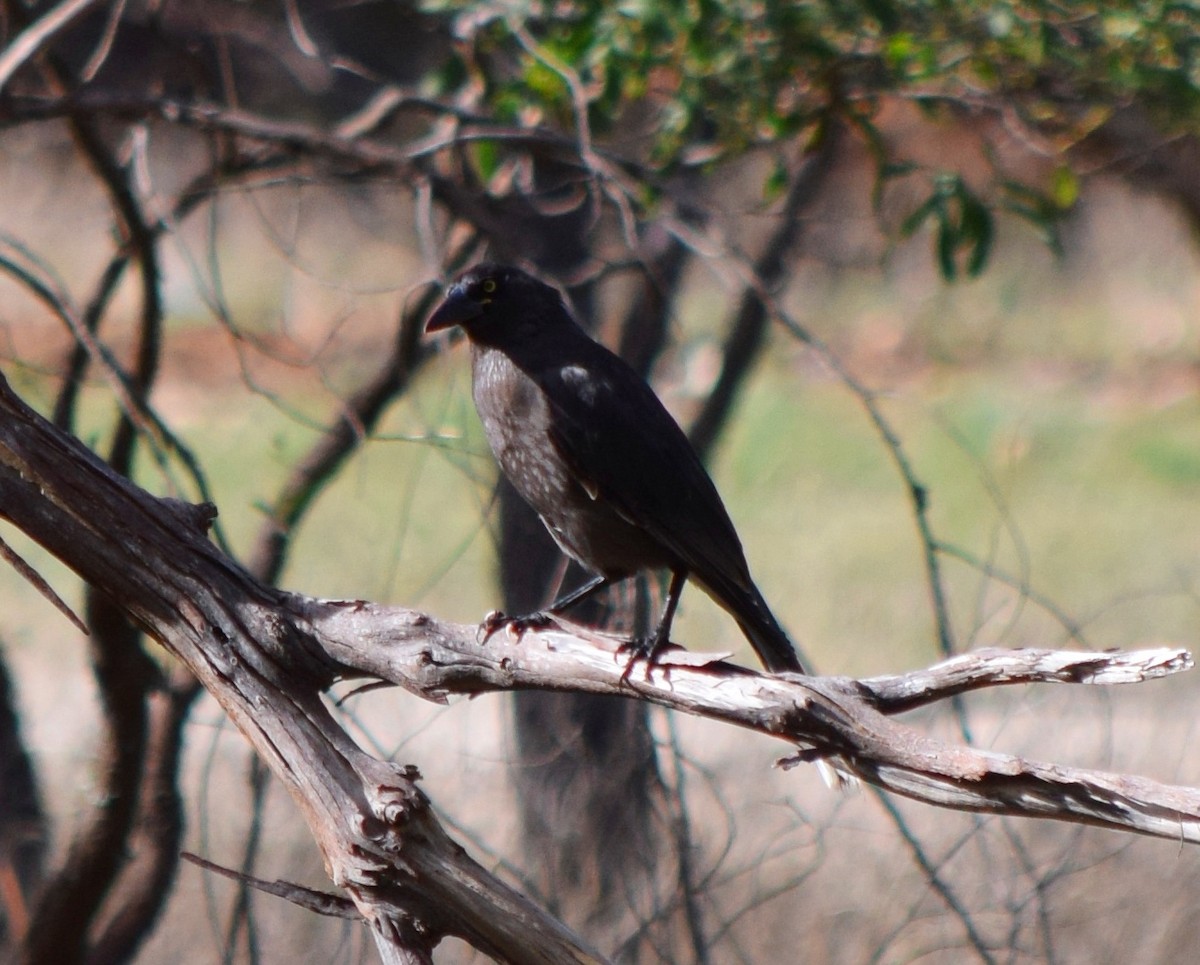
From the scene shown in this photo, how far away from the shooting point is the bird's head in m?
3.57

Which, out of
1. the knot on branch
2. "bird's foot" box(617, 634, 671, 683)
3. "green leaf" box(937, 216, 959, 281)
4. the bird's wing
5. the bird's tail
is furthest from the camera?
"green leaf" box(937, 216, 959, 281)

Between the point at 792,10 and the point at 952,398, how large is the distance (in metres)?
10.4

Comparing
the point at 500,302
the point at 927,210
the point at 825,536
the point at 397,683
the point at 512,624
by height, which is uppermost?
the point at 825,536

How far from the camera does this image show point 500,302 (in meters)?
3.62

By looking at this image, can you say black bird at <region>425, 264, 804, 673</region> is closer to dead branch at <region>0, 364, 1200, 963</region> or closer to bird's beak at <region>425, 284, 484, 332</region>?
bird's beak at <region>425, 284, 484, 332</region>

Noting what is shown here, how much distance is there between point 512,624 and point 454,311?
1.03 metres

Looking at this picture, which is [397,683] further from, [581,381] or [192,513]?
[581,381]

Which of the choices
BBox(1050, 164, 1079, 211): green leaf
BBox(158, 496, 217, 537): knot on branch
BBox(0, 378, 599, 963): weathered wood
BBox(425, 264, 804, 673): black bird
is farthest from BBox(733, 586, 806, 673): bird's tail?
BBox(1050, 164, 1079, 211): green leaf

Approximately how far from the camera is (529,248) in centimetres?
521

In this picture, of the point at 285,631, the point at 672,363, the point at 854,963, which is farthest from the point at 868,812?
the point at 285,631

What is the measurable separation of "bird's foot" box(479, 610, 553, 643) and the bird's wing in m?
0.47

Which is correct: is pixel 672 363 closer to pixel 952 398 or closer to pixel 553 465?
pixel 553 465

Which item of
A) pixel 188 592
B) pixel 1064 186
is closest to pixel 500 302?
pixel 188 592

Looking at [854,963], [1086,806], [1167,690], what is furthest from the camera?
[1167,690]
